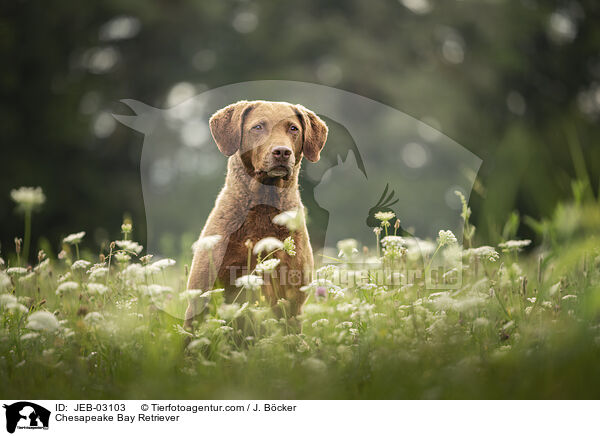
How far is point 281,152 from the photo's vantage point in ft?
10.2

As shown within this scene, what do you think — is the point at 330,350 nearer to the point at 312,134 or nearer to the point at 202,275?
the point at 202,275

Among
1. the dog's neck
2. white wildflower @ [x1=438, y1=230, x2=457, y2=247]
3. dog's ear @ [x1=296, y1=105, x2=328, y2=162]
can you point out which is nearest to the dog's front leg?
the dog's neck

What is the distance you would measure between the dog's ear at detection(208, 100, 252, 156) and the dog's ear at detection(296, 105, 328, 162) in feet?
1.13

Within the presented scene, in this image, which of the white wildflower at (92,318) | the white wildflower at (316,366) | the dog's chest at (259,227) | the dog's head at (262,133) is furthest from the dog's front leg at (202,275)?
the white wildflower at (316,366)

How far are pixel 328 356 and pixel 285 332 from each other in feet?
1.72

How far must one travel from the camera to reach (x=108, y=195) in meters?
10.7

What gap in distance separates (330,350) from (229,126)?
143 cm

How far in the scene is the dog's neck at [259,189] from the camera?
330cm

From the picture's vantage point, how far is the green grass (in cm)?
241

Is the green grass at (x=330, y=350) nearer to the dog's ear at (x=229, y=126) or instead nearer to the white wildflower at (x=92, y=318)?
the white wildflower at (x=92, y=318)

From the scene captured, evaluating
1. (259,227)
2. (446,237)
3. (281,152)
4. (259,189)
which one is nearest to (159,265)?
(259,227)

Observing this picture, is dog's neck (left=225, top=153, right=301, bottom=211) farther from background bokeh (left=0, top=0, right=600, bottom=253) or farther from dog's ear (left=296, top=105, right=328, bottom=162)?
background bokeh (left=0, top=0, right=600, bottom=253)

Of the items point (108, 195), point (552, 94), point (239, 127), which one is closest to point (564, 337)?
point (239, 127)

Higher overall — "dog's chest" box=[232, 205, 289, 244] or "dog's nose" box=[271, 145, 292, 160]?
"dog's nose" box=[271, 145, 292, 160]
